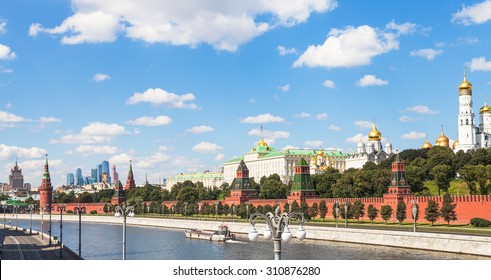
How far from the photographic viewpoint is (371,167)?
89562mm

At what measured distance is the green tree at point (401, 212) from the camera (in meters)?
60.3

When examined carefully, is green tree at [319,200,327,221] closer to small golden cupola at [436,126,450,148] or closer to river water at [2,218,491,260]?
river water at [2,218,491,260]

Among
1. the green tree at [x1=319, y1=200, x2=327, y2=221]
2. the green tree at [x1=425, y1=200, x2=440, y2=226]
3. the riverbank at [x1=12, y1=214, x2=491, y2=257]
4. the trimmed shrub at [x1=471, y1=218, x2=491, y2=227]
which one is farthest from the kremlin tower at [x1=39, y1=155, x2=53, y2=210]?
the trimmed shrub at [x1=471, y1=218, x2=491, y2=227]

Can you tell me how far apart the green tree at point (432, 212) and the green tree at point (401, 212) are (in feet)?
12.5

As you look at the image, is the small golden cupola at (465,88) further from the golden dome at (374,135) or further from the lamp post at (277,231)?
the lamp post at (277,231)

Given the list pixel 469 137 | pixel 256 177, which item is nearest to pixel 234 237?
pixel 469 137

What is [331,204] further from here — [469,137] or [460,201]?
[469,137]

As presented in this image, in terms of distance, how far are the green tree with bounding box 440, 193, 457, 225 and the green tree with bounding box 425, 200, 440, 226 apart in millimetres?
478

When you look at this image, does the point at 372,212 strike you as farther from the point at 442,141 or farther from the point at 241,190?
the point at 442,141

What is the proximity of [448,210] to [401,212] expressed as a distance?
5889 millimetres

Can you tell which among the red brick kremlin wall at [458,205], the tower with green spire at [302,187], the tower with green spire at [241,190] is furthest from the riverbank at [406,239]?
the tower with green spire at [241,190]

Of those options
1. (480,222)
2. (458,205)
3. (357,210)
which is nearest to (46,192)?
(357,210)

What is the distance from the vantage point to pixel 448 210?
55.2 meters
